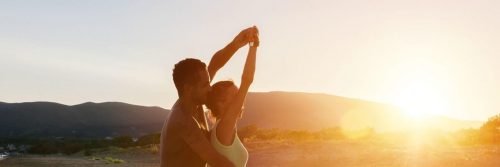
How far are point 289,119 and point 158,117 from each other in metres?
25.1

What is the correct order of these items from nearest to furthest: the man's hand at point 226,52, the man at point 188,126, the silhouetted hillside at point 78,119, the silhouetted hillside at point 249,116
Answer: the man at point 188,126 → the man's hand at point 226,52 → the silhouetted hillside at point 78,119 → the silhouetted hillside at point 249,116

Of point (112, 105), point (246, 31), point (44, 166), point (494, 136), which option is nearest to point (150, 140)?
point (44, 166)

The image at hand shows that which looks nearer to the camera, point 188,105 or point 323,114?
point 188,105

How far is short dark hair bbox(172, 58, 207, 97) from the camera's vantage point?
3.67 meters

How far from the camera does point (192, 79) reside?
144 inches

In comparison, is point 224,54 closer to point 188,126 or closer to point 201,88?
point 201,88

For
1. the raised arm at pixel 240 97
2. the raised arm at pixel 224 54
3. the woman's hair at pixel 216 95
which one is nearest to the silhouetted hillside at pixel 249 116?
the raised arm at pixel 224 54

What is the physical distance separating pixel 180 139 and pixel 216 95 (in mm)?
371

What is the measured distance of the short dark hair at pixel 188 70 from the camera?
367 cm

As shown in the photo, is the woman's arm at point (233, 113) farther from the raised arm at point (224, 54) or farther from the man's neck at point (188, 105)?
the raised arm at point (224, 54)

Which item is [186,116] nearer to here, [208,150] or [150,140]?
[208,150]

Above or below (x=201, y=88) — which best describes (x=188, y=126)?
below

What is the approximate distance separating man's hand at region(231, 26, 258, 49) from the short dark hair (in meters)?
0.37

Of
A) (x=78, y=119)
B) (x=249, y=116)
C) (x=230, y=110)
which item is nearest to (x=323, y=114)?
(x=249, y=116)
